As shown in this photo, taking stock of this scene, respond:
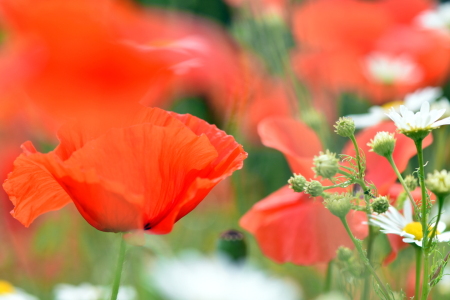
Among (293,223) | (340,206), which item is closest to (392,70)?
(293,223)

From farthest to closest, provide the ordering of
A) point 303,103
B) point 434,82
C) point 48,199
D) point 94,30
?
point 434,82 < point 303,103 < point 48,199 < point 94,30

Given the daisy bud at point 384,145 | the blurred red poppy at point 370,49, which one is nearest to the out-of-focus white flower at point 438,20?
the blurred red poppy at point 370,49

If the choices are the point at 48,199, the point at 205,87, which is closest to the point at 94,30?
the point at 48,199

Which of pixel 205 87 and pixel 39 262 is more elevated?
pixel 205 87

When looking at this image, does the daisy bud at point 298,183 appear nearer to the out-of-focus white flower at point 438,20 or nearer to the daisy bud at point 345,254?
the daisy bud at point 345,254

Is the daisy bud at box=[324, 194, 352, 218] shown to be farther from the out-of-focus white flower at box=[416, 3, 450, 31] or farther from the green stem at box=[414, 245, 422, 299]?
the out-of-focus white flower at box=[416, 3, 450, 31]

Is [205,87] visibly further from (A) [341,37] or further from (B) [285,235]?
(B) [285,235]

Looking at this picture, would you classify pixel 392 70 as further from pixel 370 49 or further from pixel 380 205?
pixel 380 205
